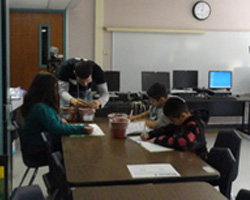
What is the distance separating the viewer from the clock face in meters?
6.34

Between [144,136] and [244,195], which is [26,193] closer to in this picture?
[244,195]

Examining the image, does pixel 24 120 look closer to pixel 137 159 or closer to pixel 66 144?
pixel 66 144

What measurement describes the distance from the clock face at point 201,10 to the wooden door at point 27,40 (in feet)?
7.61

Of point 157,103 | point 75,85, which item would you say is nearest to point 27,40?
point 75,85

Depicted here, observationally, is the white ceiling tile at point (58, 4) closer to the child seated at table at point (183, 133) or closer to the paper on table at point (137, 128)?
the paper on table at point (137, 128)

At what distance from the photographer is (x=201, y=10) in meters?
6.38

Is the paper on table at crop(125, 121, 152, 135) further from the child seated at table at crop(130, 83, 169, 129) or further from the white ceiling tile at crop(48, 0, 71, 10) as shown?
the white ceiling tile at crop(48, 0, 71, 10)

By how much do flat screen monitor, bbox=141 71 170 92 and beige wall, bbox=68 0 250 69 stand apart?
74cm

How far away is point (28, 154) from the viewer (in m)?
2.92

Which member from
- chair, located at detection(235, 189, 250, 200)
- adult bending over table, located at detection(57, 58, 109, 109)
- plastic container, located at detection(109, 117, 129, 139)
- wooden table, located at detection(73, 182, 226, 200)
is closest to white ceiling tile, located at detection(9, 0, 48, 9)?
adult bending over table, located at detection(57, 58, 109, 109)

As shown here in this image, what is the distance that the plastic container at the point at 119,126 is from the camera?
2.59 meters

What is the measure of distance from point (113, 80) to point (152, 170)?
3.95m

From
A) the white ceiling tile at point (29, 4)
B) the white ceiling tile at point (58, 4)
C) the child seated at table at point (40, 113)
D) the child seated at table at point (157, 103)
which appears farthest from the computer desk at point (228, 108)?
the child seated at table at point (40, 113)

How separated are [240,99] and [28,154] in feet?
13.1
